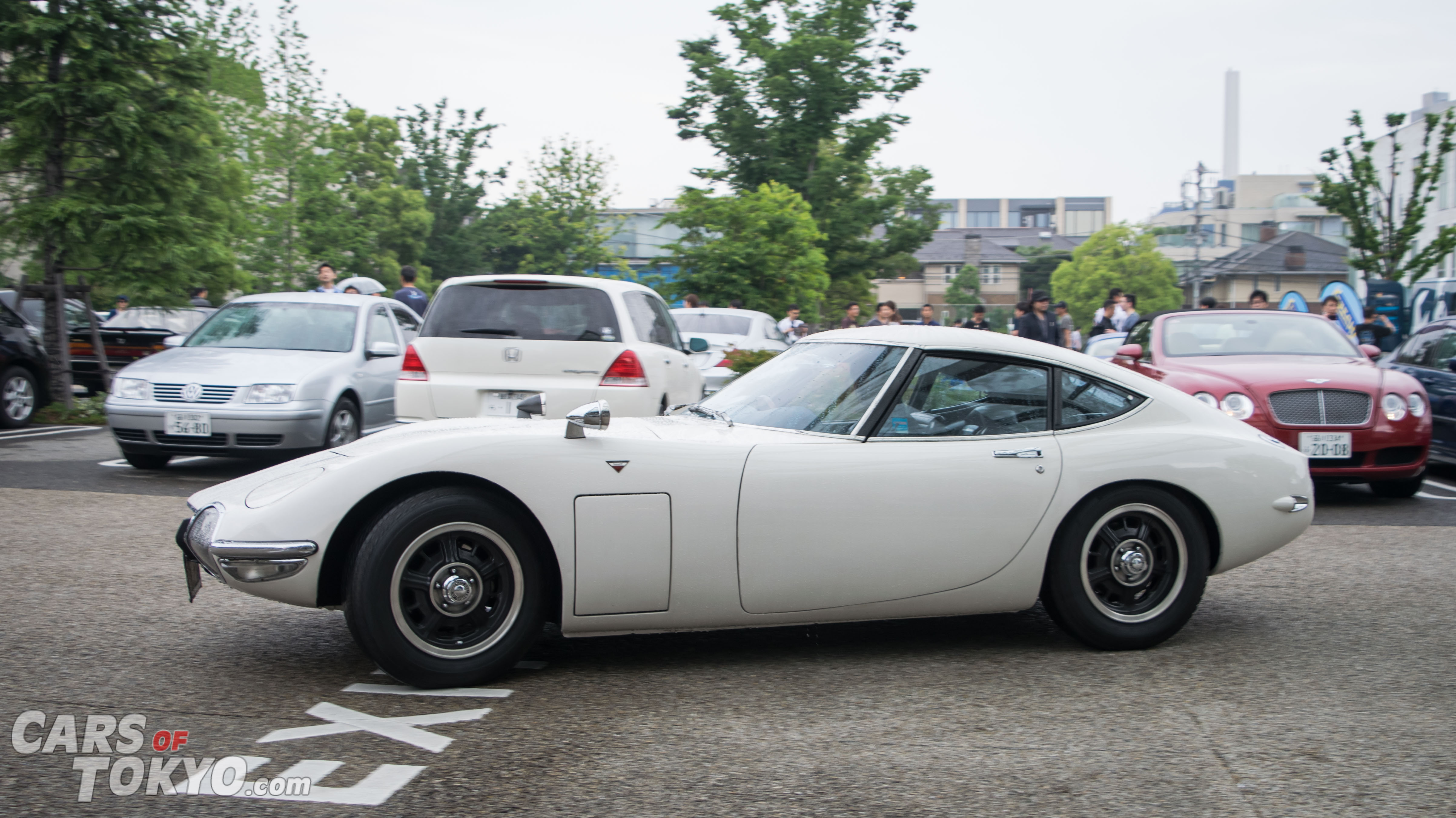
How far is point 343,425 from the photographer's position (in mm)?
9719

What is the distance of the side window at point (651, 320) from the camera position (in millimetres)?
8617

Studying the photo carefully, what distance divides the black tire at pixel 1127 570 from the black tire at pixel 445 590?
1987 mm

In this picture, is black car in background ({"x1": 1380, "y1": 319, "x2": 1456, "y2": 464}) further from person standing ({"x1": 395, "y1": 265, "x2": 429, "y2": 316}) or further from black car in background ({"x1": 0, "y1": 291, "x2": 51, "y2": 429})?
black car in background ({"x1": 0, "y1": 291, "x2": 51, "y2": 429})

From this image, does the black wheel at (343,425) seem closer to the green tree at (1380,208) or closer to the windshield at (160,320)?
the windshield at (160,320)

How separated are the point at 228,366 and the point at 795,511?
6.84m

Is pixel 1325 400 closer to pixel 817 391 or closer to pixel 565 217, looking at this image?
pixel 817 391

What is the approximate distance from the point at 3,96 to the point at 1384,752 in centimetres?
1507

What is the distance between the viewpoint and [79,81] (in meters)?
13.2

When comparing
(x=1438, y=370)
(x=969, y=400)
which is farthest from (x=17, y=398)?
(x=1438, y=370)

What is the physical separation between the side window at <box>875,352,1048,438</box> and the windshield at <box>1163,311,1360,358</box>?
5.55 meters

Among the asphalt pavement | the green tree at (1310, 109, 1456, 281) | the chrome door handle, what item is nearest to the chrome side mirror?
the asphalt pavement

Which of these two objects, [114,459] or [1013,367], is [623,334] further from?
[114,459]

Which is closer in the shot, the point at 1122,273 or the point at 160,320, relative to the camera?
the point at 160,320

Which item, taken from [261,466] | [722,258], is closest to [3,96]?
[261,466]
